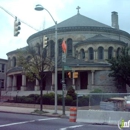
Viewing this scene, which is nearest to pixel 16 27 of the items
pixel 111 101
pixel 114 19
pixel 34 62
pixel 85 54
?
pixel 111 101

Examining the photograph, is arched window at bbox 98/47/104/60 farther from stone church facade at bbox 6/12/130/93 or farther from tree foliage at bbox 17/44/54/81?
tree foliage at bbox 17/44/54/81

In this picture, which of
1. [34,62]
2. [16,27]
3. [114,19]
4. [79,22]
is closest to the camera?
[16,27]

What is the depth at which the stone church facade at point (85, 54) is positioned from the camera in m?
41.2

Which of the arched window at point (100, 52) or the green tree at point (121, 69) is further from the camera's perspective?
the arched window at point (100, 52)

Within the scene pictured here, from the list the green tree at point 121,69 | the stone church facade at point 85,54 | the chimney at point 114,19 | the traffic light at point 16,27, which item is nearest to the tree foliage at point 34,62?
the traffic light at point 16,27

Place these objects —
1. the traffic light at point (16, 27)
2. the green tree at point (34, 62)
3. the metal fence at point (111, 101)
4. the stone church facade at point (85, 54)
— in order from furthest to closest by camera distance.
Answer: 1. the stone church facade at point (85, 54)
2. the green tree at point (34, 62)
3. the traffic light at point (16, 27)
4. the metal fence at point (111, 101)

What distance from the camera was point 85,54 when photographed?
45.9 metres

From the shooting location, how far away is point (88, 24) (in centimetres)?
5034

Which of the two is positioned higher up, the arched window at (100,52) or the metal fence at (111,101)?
the arched window at (100,52)

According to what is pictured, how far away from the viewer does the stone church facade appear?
41250mm

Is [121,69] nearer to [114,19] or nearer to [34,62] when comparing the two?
[34,62]

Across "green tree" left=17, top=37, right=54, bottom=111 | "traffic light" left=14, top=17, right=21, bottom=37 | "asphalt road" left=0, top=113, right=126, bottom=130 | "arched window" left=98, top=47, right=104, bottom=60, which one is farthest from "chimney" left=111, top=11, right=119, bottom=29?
"asphalt road" left=0, top=113, right=126, bottom=130

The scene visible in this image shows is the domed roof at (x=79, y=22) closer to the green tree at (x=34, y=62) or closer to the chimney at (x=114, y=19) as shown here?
the chimney at (x=114, y=19)

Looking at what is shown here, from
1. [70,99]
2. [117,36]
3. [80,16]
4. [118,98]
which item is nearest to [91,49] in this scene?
[117,36]
